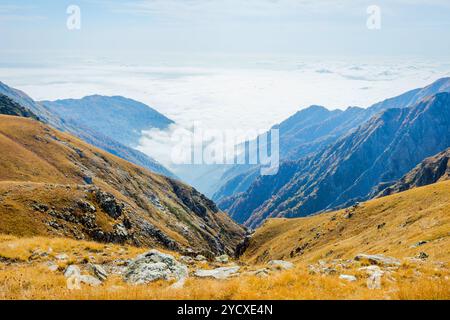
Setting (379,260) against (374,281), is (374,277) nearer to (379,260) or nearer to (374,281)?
(374,281)

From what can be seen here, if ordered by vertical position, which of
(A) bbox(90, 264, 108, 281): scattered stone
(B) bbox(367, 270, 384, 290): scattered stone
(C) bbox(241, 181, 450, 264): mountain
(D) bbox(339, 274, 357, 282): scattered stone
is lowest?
(C) bbox(241, 181, 450, 264): mountain

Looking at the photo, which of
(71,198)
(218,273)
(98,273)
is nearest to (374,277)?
(218,273)

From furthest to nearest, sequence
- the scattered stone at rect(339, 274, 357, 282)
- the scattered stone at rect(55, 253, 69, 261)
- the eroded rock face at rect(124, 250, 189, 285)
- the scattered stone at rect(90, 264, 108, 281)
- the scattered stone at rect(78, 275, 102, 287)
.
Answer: the scattered stone at rect(55, 253, 69, 261), the scattered stone at rect(90, 264, 108, 281), the eroded rock face at rect(124, 250, 189, 285), the scattered stone at rect(78, 275, 102, 287), the scattered stone at rect(339, 274, 357, 282)

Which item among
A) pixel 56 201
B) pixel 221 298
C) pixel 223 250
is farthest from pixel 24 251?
pixel 223 250

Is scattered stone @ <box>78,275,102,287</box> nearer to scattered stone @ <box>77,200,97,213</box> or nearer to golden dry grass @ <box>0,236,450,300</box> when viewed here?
golden dry grass @ <box>0,236,450,300</box>

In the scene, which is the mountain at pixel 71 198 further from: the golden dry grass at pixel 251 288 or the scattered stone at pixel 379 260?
the golden dry grass at pixel 251 288

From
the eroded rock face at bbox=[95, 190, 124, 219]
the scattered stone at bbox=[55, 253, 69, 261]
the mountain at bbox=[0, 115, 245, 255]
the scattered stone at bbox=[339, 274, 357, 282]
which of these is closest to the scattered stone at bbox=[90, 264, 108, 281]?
the scattered stone at bbox=[55, 253, 69, 261]
